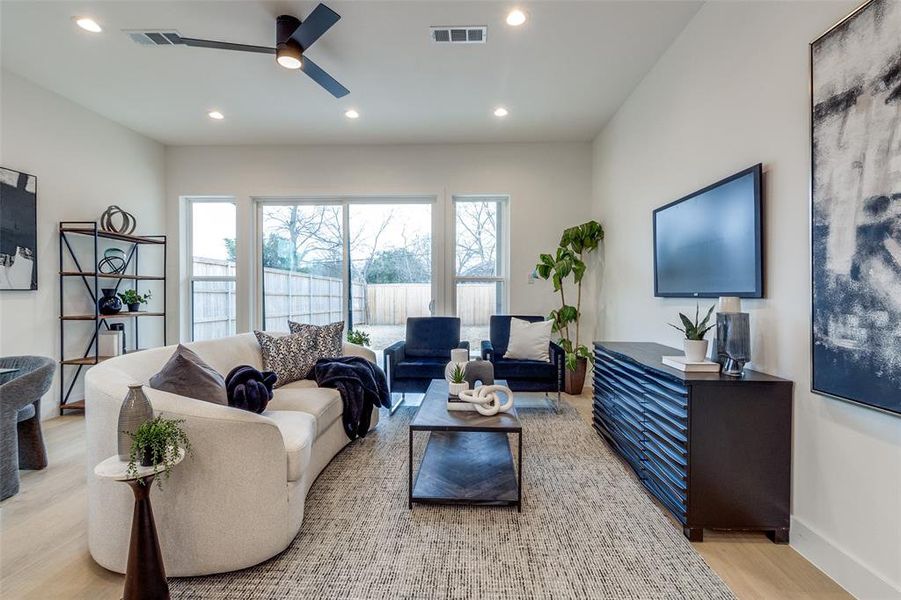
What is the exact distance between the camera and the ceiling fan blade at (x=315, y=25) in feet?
7.07

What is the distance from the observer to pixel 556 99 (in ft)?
12.3

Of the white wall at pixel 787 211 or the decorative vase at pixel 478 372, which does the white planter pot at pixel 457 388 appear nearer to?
the decorative vase at pixel 478 372

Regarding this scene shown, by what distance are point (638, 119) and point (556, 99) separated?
2.49 feet

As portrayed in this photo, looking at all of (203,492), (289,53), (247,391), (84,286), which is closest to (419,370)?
(247,391)

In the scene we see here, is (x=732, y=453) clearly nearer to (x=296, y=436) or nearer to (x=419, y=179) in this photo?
(x=296, y=436)

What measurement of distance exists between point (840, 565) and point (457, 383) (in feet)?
6.22

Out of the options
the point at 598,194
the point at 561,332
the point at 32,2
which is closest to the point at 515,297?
the point at 561,332

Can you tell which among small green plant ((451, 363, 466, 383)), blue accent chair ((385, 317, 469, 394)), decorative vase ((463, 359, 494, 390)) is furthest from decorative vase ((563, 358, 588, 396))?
small green plant ((451, 363, 466, 383))

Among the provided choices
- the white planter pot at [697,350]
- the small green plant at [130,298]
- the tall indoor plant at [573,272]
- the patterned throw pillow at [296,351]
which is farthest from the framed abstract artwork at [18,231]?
the white planter pot at [697,350]

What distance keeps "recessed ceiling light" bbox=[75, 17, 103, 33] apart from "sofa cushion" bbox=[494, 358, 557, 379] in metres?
3.99

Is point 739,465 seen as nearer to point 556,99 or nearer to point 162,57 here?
point 556,99

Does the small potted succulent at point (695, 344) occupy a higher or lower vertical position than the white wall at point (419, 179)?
lower

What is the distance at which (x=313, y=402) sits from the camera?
2.54 meters

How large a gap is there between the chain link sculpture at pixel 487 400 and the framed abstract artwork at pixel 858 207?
142 centimetres
